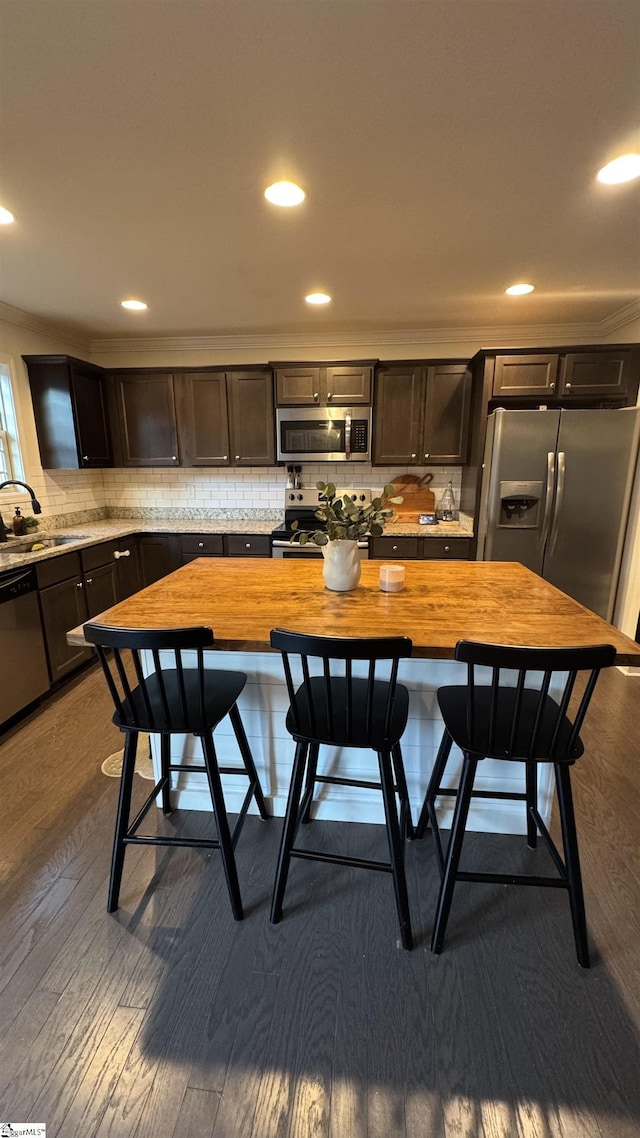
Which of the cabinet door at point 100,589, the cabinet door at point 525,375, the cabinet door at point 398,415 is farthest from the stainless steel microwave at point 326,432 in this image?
the cabinet door at point 100,589

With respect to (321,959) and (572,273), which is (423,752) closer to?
(321,959)

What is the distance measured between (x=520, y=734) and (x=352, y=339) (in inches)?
147

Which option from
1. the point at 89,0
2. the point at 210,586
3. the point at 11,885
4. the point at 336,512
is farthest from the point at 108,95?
the point at 11,885

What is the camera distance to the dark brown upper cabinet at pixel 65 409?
11.8 feet

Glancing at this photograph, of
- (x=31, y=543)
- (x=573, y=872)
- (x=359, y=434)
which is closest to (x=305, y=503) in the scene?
(x=359, y=434)

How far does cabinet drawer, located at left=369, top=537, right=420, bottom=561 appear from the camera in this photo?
3824 mm

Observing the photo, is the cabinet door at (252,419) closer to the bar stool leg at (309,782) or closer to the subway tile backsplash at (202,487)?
Result: the subway tile backsplash at (202,487)

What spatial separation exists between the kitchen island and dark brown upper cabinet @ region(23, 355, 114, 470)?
Answer: 2.38 m

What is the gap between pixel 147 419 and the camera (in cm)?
423

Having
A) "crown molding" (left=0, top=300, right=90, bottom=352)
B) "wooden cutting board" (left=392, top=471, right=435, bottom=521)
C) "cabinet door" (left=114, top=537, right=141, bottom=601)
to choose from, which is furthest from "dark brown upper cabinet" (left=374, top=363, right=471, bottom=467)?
"crown molding" (left=0, top=300, right=90, bottom=352)

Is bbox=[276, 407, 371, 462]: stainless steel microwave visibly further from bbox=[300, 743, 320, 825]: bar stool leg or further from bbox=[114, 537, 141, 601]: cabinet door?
bbox=[300, 743, 320, 825]: bar stool leg

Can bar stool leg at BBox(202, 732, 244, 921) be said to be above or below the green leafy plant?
below

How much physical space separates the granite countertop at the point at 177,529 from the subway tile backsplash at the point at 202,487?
0.09 m

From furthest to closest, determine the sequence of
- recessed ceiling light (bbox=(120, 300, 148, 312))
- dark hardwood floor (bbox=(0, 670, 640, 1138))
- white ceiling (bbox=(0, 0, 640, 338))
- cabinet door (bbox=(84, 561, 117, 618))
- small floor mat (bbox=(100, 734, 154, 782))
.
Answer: cabinet door (bbox=(84, 561, 117, 618)) → recessed ceiling light (bbox=(120, 300, 148, 312)) → small floor mat (bbox=(100, 734, 154, 782)) → white ceiling (bbox=(0, 0, 640, 338)) → dark hardwood floor (bbox=(0, 670, 640, 1138))
